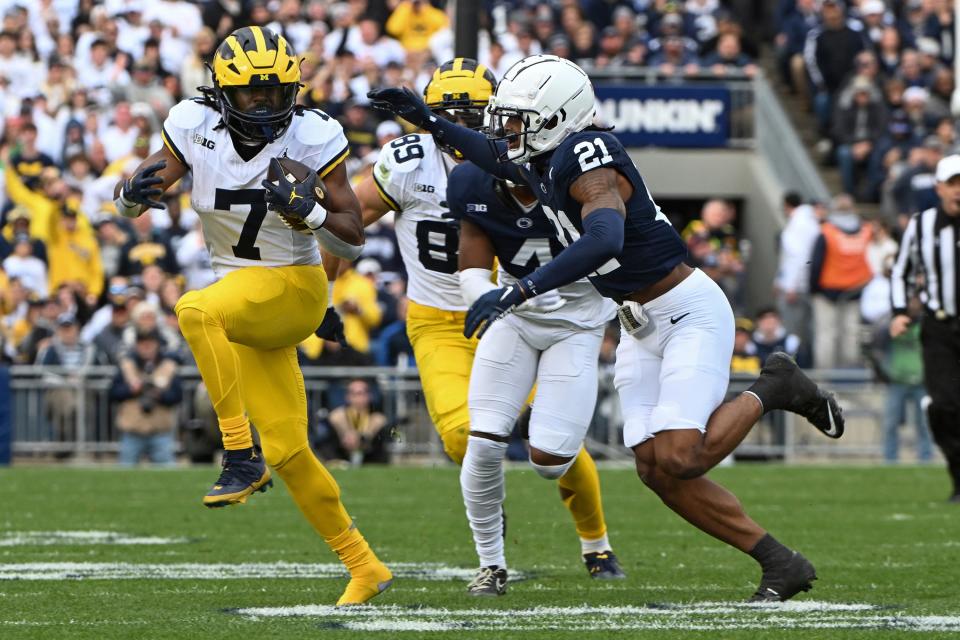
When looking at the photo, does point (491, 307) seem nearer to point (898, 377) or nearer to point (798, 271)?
point (898, 377)

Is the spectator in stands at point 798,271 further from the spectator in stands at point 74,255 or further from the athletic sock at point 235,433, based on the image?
the athletic sock at point 235,433

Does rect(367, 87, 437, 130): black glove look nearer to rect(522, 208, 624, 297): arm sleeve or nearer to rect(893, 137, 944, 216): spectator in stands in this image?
rect(522, 208, 624, 297): arm sleeve

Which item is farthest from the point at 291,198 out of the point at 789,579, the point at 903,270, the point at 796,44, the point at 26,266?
the point at 796,44

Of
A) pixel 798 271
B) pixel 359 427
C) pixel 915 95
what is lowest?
pixel 359 427

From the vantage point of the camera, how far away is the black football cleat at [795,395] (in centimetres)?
631

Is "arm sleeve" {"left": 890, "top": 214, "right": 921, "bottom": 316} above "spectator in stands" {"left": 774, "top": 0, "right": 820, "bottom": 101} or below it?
below

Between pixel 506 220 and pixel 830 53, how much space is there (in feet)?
41.2

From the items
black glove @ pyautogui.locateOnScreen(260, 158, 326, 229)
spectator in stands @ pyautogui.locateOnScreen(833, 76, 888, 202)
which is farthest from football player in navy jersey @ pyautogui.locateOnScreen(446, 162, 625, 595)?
spectator in stands @ pyautogui.locateOnScreen(833, 76, 888, 202)

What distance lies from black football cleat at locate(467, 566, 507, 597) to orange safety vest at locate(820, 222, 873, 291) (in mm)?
9558

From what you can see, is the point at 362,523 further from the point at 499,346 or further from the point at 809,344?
the point at 809,344

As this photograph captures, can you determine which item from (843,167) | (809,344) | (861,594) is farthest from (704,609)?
(843,167)

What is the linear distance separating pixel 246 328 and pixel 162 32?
40.8 ft

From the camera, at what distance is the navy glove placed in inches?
216

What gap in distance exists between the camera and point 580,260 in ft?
18.4
